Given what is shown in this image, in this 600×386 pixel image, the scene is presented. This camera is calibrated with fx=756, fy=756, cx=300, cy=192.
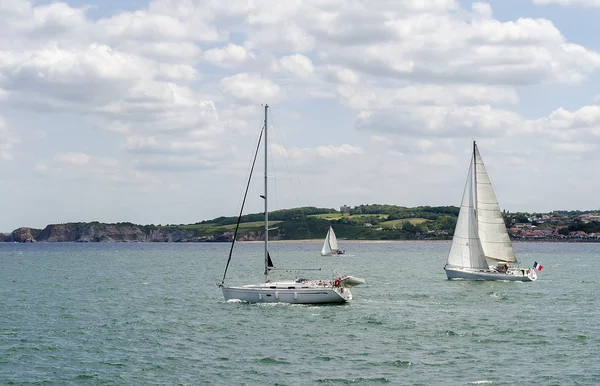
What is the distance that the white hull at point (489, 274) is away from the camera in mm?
82062

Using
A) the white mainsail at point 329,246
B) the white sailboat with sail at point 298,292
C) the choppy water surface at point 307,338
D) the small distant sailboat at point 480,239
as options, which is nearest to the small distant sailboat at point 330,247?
the white mainsail at point 329,246

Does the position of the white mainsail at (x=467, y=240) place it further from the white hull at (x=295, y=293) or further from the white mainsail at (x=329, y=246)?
the white mainsail at (x=329, y=246)

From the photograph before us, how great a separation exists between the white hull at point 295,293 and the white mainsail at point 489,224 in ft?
98.8

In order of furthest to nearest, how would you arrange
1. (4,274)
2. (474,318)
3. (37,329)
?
(4,274)
(474,318)
(37,329)

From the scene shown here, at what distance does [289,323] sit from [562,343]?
17847mm

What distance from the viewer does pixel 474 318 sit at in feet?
179

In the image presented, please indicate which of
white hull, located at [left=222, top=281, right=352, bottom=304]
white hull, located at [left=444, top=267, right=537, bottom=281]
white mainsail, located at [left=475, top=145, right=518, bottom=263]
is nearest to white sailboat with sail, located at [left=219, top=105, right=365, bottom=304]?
white hull, located at [left=222, top=281, right=352, bottom=304]

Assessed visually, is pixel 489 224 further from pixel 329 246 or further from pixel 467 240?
pixel 329 246

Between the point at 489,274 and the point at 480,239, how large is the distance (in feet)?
17.0

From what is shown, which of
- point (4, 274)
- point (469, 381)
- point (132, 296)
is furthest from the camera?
point (4, 274)

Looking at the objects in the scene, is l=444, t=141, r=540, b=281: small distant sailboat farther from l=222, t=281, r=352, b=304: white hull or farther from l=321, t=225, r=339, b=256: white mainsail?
l=321, t=225, r=339, b=256: white mainsail

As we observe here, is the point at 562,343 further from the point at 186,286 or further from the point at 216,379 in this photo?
the point at 186,286

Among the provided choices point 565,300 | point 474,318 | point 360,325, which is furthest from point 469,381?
point 565,300

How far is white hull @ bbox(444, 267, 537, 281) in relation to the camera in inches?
3231
